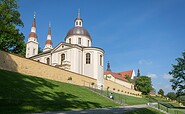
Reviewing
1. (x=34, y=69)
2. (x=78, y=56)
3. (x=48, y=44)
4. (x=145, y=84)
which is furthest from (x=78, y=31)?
(x=145, y=84)

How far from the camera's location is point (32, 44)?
6400 centimetres

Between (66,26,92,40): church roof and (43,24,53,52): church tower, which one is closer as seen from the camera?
(66,26,92,40): church roof

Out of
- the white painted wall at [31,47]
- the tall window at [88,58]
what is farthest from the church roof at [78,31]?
the white painted wall at [31,47]

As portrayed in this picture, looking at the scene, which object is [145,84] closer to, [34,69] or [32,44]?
[32,44]

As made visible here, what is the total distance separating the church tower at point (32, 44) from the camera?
6375 cm

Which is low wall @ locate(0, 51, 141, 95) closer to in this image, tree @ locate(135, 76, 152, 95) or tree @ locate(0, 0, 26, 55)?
tree @ locate(0, 0, 26, 55)

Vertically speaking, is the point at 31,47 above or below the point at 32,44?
below

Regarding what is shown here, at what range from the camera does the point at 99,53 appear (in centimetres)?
4288

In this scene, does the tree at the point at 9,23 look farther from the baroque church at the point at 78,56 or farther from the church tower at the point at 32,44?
the church tower at the point at 32,44

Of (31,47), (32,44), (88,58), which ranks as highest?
(32,44)

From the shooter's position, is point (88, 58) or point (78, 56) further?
point (88, 58)

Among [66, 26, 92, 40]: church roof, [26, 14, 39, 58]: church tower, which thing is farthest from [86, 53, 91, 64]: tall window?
[26, 14, 39, 58]: church tower

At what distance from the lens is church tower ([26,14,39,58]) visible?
63753 millimetres

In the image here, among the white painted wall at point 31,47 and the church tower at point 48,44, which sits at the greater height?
the church tower at point 48,44
